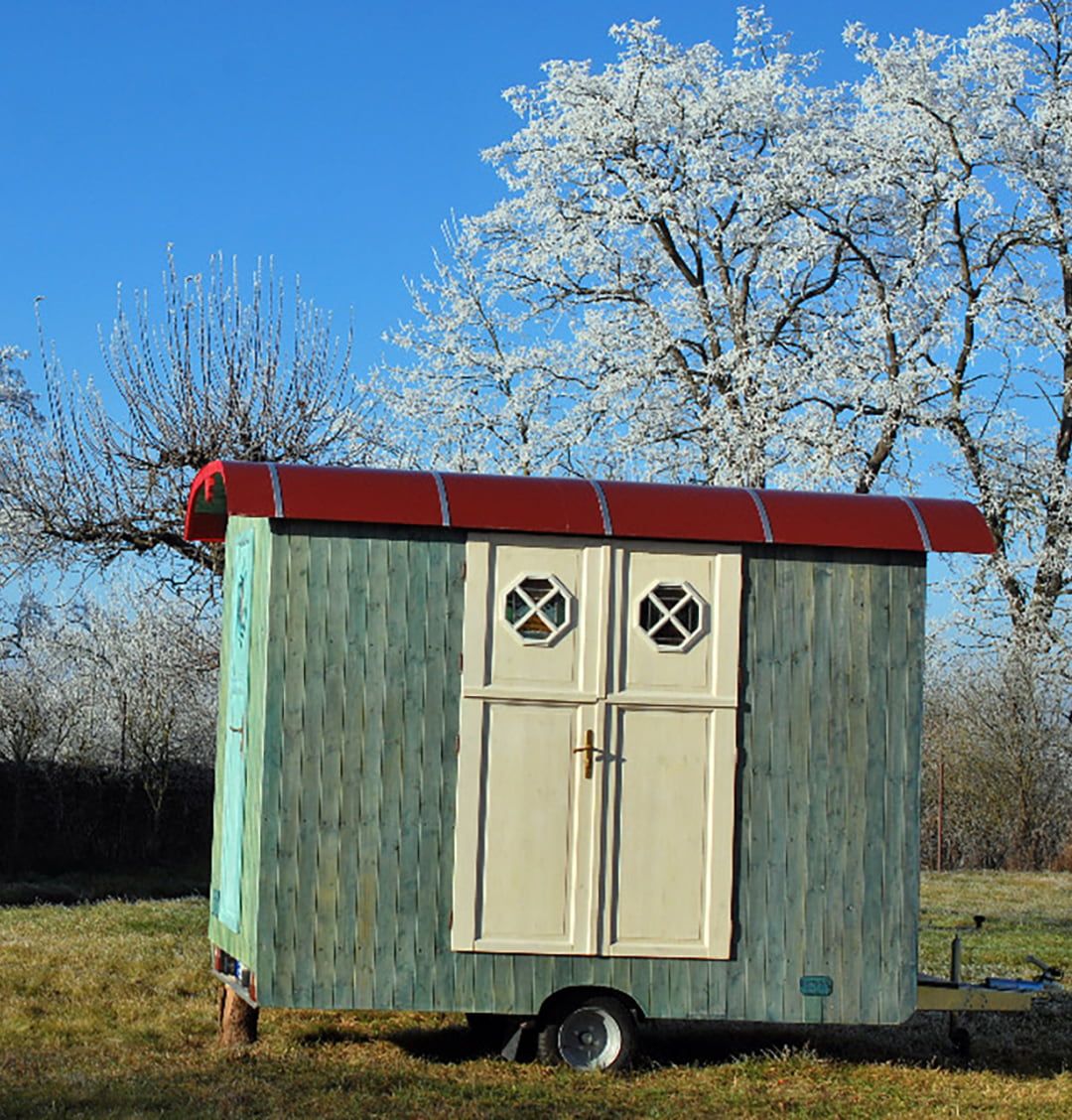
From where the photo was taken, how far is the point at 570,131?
23359mm

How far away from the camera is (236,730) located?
29.5 feet

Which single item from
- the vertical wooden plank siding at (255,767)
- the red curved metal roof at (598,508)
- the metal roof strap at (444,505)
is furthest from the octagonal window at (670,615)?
the vertical wooden plank siding at (255,767)

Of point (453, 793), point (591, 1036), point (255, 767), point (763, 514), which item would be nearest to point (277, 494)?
point (255, 767)

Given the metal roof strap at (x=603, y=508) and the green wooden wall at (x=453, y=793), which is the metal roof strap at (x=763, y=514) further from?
the metal roof strap at (x=603, y=508)

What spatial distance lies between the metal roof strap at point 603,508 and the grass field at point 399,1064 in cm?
251

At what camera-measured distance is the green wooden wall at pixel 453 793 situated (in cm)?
816

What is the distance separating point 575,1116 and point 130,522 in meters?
10.5

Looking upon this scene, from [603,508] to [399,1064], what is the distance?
9.28 feet

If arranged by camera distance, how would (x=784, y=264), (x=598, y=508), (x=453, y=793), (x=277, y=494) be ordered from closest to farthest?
(x=277, y=494) < (x=453, y=793) < (x=598, y=508) < (x=784, y=264)

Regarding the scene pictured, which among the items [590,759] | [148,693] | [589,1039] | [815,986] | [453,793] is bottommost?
[589,1039]

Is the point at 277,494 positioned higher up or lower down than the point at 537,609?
higher up

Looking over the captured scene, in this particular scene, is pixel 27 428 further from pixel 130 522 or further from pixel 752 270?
pixel 752 270

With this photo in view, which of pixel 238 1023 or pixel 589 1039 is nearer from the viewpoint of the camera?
pixel 589 1039

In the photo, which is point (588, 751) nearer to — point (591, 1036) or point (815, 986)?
point (591, 1036)
